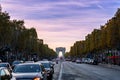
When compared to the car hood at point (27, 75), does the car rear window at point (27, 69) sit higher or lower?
higher

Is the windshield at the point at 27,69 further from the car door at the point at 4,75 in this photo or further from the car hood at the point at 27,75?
the car door at the point at 4,75

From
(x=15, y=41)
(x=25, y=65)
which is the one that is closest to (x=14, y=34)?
(x=15, y=41)

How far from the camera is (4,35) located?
3091 inches

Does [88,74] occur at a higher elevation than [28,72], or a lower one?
higher

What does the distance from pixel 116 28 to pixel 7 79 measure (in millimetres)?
68482

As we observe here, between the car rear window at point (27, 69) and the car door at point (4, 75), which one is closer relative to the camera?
the car door at point (4, 75)

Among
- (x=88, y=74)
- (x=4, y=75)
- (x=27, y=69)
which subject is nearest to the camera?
(x=4, y=75)

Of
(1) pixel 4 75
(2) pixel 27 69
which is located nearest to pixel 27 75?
(2) pixel 27 69

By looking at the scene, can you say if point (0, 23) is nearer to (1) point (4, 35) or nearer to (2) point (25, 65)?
(1) point (4, 35)

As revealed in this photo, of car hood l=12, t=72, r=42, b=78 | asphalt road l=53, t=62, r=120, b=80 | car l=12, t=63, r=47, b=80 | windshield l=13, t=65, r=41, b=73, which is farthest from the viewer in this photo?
asphalt road l=53, t=62, r=120, b=80

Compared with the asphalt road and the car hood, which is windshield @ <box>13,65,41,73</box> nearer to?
the car hood

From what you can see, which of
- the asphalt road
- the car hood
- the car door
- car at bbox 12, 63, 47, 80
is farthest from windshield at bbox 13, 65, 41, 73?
the asphalt road

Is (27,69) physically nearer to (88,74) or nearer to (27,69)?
(27,69)

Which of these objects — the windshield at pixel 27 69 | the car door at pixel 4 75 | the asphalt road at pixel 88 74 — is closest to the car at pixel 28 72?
the windshield at pixel 27 69
